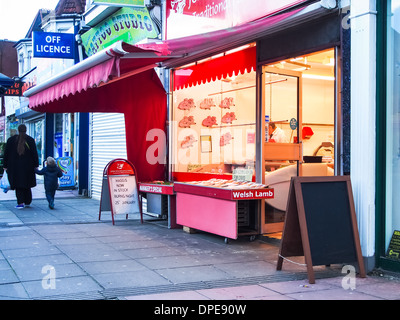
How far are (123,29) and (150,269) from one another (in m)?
8.04

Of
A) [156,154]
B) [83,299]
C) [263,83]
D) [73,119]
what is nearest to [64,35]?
[73,119]

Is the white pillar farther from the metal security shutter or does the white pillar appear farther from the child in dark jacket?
the child in dark jacket

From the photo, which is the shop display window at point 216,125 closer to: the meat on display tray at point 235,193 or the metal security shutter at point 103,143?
the meat on display tray at point 235,193

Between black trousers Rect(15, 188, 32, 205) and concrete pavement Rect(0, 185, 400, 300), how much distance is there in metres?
2.42

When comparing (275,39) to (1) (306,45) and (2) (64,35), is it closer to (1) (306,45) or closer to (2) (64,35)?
(1) (306,45)

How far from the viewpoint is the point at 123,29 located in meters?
12.5

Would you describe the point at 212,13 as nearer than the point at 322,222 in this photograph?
No

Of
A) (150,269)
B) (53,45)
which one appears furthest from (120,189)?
(53,45)

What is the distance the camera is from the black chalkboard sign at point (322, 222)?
5.53 m

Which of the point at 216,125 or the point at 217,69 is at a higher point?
the point at 217,69

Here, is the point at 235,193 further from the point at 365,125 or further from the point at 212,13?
the point at 212,13

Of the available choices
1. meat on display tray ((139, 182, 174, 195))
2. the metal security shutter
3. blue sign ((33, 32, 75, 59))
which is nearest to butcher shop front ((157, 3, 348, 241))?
meat on display tray ((139, 182, 174, 195))

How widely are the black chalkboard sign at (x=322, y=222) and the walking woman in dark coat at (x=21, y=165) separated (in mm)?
7323
